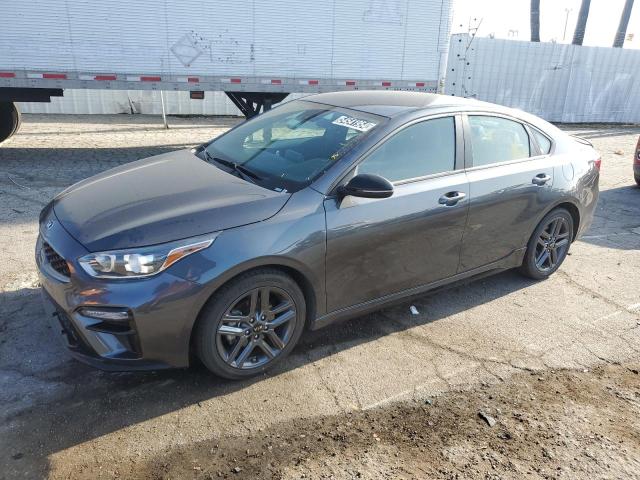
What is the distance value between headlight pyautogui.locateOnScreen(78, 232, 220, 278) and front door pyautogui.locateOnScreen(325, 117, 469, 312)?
3.23 ft

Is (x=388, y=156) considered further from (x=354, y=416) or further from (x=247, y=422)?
(x=247, y=422)

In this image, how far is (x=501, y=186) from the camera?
13.3 ft

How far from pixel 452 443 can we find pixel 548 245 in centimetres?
260

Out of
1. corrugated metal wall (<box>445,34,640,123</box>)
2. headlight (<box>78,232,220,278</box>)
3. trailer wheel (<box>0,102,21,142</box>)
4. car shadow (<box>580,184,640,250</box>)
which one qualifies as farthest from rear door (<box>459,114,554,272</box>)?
corrugated metal wall (<box>445,34,640,123</box>)

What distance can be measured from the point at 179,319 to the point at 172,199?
766mm

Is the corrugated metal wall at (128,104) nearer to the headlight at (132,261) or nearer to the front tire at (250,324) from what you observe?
the front tire at (250,324)

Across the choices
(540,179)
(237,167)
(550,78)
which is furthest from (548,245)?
(550,78)

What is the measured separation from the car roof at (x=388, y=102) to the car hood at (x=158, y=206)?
1136 millimetres

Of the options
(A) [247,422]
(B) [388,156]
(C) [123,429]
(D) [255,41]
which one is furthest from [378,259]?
(D) [255,41]

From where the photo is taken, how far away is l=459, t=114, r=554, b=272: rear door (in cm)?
396

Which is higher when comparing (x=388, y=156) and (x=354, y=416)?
(x=388, y=156)

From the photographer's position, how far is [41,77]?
8.64 metres

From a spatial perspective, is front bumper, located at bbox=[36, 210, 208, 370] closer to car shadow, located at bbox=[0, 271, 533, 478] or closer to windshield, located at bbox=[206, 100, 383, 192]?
car shadow, located at bbox=[0, 271, 533, 478]

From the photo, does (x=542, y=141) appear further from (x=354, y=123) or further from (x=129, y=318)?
(x=129, y=318)
